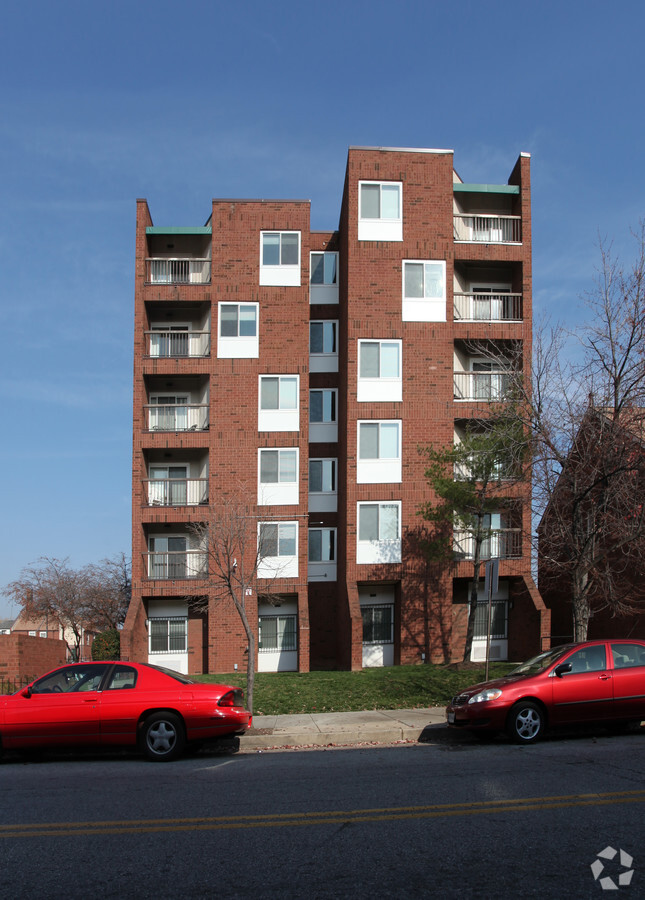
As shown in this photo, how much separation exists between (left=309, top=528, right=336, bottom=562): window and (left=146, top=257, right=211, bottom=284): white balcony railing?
10.0m

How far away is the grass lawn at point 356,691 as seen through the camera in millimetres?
16391

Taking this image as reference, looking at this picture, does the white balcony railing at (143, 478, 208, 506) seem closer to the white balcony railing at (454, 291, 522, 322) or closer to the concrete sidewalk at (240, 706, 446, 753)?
the white balcony railing at (454, 291, 522, 322)

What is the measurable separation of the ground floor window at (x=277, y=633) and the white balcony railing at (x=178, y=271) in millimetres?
12457

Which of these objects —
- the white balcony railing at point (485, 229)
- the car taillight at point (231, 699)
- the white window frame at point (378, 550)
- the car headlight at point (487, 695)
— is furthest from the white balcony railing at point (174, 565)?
the car headlight at point (487, 695)

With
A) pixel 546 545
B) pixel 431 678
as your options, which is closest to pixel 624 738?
pixel 546 545

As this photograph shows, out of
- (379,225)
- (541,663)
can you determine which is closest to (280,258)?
(379,225)

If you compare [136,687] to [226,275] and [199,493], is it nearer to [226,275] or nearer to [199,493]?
[199,493]

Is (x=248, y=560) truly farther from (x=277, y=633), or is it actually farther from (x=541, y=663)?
(x=541, y=663)

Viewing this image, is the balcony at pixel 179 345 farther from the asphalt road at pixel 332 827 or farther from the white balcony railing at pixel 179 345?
the asphalt road at pixel 332 827

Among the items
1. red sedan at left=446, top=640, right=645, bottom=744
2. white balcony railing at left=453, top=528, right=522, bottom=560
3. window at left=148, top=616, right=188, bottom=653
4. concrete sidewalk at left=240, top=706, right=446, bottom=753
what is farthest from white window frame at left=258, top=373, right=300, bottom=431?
red sedan at left=446, top=640, right=645, bottom=744

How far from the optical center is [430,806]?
791 centimetres

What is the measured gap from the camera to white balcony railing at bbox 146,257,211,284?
3042 centimetres

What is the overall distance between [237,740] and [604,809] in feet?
21.2

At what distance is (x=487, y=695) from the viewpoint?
12016 millimetres
